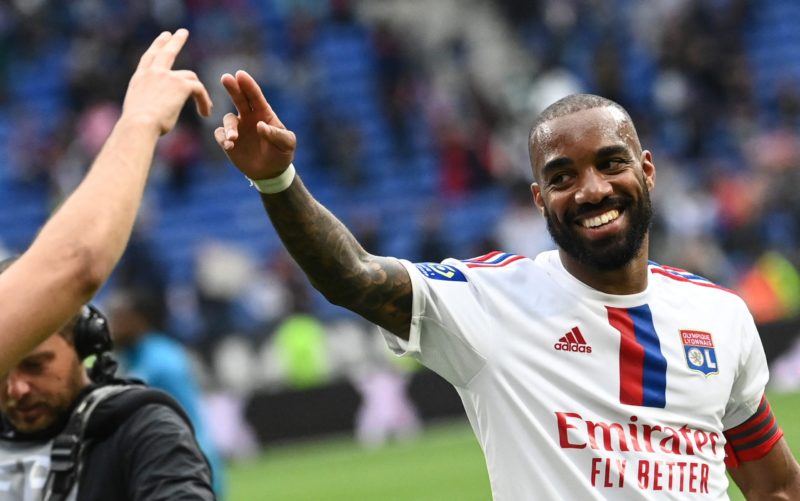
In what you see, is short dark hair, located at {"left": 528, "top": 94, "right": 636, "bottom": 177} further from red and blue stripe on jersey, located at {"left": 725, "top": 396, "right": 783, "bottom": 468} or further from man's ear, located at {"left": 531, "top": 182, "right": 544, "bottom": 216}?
red and blue stripe on jersey, located at {"left": 725, "top": 396, "right": 783, "bottom": 468}

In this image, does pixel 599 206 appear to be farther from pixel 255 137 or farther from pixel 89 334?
pixel 89 334

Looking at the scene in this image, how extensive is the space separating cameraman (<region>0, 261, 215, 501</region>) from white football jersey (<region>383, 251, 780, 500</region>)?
2.16 feet

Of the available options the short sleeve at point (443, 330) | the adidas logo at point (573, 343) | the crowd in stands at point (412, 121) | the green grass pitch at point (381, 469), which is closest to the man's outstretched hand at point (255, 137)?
the short sleeve at point (443, 330)

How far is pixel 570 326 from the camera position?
394 centimetres

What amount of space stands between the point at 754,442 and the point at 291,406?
519 inches

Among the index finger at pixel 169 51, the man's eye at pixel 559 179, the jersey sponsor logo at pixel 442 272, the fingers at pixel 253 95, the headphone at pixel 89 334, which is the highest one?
the index finger at pixel 169 51

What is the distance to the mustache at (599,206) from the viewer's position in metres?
3.93

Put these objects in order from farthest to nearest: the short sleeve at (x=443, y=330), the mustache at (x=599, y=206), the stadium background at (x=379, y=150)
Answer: the stadium background at (x=379, y=150) → the mustache at (x=599, y=206) → the short sleeve at (x=443, y=330)

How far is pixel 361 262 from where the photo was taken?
379cm

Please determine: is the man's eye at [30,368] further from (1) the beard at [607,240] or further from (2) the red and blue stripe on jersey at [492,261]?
(1) the beard at [607,240]

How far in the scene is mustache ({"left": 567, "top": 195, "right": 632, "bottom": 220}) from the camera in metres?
3.93

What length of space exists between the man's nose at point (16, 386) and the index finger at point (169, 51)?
1531 mm

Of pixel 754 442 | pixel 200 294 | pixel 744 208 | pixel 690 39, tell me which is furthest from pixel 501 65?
pixel 754 442

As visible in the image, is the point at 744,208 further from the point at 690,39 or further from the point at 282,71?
the point at 282,71
